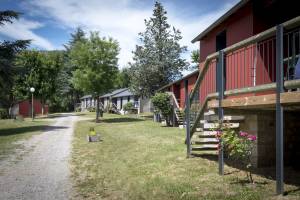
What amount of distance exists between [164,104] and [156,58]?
50.5 feet

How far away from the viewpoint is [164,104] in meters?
24.0

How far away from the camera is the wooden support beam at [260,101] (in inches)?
216

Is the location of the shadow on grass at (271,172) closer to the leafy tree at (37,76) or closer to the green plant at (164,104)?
Result: the green plant at (164,104)

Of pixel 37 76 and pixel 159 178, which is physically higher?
pixel 37 76

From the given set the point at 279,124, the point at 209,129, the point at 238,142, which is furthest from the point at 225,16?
the point at 279,124

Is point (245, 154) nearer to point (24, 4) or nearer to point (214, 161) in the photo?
point (214, 161)

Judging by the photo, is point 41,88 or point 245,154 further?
point 41,88

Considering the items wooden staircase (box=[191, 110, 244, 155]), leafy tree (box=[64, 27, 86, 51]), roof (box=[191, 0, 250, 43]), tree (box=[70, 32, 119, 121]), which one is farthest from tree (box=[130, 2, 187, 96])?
leafy tree (box=[64, 27, 86, 51])

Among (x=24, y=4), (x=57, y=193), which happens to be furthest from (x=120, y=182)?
(x=24, y=4)

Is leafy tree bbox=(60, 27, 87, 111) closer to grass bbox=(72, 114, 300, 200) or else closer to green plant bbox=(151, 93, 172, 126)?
green plant bbox=(151, 93, 172, 126)

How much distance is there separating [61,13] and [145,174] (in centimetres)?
1755

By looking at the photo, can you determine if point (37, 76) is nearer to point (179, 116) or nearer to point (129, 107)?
point (129, 107)

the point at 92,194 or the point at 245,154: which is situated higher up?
the point at 245,154

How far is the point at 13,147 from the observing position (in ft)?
46.2
